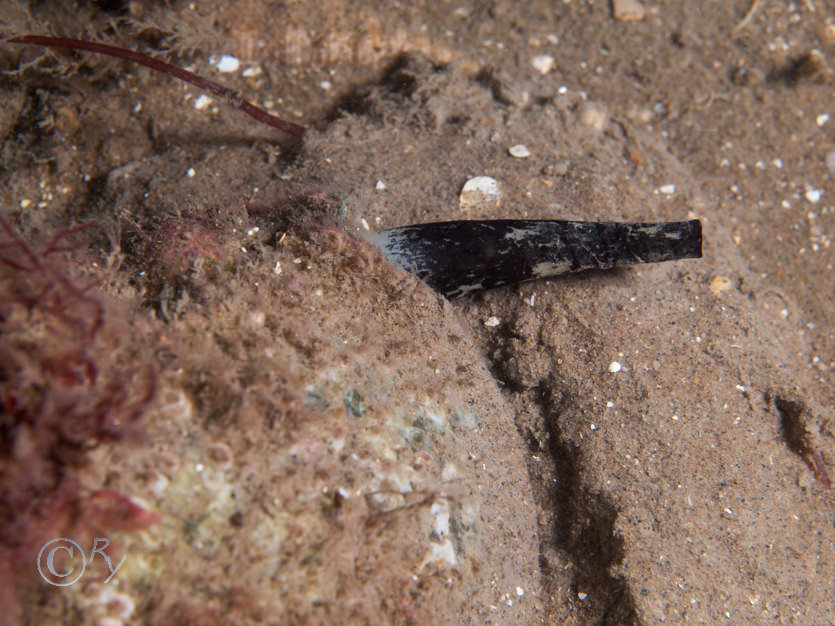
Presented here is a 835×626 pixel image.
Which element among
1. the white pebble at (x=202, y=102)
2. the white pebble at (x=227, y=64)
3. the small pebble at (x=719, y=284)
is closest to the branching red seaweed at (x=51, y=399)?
the white pebble at (x=202, y=102)

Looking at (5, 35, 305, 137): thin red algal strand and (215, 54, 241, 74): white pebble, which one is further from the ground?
(5, 35, 305, 137): thin red algal strand

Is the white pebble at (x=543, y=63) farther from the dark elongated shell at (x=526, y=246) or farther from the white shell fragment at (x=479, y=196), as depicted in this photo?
the dark elongated shell at (x=526, y=246)

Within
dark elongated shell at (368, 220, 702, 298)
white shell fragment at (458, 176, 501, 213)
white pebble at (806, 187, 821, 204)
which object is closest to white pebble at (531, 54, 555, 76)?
white shell fragment at (458, 176, 501, 213)

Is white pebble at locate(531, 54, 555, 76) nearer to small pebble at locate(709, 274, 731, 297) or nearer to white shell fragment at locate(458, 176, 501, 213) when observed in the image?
white shell fragment at locate(458, 176, 501, 213)

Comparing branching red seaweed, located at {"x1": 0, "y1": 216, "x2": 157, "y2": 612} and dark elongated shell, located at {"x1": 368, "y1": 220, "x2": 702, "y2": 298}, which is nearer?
branching red seaweed, located at {"x1": 0, "y1": 216, "x2": 157, "y2": 612}

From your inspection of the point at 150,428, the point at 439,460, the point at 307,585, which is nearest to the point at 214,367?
the point at 150,428

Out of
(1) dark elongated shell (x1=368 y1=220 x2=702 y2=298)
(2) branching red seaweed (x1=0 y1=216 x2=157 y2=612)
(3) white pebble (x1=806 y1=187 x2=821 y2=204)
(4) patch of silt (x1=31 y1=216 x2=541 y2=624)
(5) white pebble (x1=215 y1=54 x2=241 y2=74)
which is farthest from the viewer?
(3) white pebble (x1=806 y1=187 x2=821 y2=204)

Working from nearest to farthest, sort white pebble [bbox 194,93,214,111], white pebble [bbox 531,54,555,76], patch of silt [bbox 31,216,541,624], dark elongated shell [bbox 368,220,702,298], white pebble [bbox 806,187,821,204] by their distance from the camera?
patch of silt [bbox 31,216,541,624] < dark elongated shell [bbox 368,220,702,298] < white pebble [bbox 194,93,214,111] < white pebble [bbox 806,187,821,204] < white pebble [bbox 531,54,555,76]
